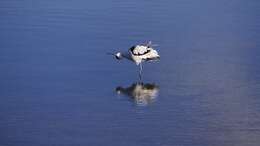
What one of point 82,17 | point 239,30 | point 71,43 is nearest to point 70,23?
point 82,17

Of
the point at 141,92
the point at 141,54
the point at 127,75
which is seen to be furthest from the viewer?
the point at 141,54

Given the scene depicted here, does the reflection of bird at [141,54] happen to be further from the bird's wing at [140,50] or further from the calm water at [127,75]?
the calm water at [127,75]

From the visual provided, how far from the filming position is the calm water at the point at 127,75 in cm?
Answer: 1291

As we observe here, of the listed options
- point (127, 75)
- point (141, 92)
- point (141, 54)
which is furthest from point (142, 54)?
point (141, 92)

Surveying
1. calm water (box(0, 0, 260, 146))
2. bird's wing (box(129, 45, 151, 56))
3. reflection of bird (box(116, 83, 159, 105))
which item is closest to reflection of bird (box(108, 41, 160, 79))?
bird's wing (box(129, 45, 151, 56))

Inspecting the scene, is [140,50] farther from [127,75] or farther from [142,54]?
[127,75]

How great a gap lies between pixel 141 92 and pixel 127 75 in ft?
3.53

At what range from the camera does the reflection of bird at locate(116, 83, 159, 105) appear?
583 inches

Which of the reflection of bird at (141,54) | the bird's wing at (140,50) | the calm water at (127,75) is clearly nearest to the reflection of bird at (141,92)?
the calm water at (127,75)

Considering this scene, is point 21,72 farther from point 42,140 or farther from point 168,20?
point 168,20

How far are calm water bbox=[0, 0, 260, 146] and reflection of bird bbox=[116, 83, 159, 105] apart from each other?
0.06 ft

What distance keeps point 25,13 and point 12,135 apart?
377 inches

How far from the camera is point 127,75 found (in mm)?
16234

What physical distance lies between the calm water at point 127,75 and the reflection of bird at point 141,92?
2 cm
